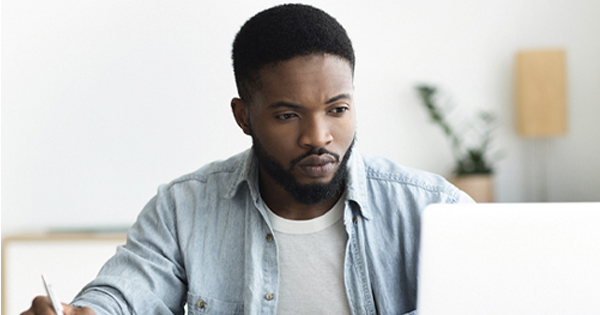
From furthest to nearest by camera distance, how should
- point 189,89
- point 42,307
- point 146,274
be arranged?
point 189,89 < point 146,274 < point 42,307

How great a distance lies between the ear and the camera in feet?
3.91

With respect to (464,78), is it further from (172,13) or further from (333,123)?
(333,123)

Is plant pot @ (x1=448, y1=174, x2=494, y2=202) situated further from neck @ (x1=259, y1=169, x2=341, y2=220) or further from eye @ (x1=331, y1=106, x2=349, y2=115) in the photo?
eye @ (x1=331, y1=106, x2=349, y2=115)

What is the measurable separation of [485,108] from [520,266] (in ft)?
9.04

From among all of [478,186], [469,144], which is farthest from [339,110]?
[469,144]

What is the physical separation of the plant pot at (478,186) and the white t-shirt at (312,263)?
201 centimetres

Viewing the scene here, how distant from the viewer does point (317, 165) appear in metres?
1.06

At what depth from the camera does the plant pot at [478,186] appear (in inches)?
119

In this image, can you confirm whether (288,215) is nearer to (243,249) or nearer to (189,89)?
(243,249)

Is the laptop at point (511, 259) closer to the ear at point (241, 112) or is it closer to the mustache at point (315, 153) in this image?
the mustache at point (315, 153)

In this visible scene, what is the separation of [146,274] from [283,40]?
1.67 feet

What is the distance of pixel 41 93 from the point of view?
9.26 ft

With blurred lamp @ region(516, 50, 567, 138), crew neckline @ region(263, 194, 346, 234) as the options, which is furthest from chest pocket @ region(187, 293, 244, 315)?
blurred lamp @ region(516, 50, 567, 138)

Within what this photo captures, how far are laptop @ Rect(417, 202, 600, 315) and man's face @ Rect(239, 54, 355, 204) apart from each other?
1.27 ft
